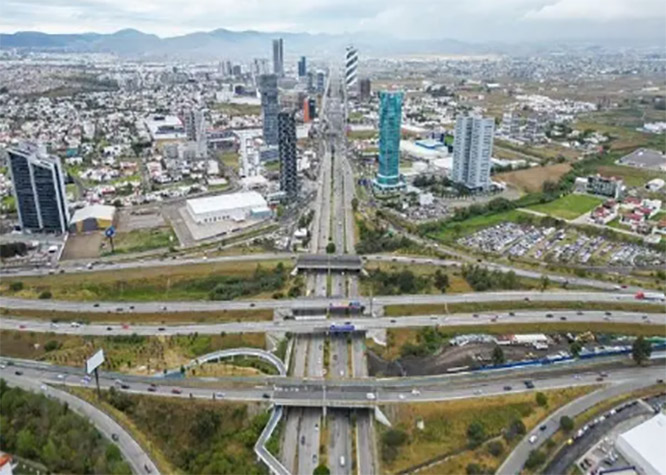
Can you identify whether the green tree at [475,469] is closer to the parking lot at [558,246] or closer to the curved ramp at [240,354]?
the curved ramp at [240,354]

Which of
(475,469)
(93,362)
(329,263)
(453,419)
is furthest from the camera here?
(329,263)

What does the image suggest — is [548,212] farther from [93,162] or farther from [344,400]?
[93,162]

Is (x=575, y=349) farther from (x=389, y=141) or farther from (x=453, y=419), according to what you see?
(x=389, y=141)

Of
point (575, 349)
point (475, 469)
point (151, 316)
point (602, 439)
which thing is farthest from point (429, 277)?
point (151, 316)

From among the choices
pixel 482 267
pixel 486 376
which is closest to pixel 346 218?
pixel 482 267

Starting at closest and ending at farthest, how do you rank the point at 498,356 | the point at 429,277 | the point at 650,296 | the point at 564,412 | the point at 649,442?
the point at 649,442 < the point at 564,412 < the point at 498,356 < the point at 650,296 < the point at 429,277

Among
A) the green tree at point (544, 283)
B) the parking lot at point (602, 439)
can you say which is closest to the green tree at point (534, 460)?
the parking lot at point (602, 439)
